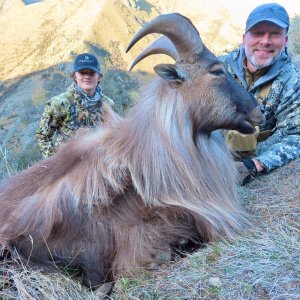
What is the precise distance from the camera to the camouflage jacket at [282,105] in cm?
505

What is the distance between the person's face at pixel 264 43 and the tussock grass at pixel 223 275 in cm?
218

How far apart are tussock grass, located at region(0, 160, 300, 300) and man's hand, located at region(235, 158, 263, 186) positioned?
3.38 ft

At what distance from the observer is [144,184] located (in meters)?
3.43

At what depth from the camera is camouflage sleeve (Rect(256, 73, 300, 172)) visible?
496cm

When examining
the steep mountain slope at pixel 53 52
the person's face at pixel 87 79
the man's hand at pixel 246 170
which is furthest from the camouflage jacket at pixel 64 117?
the steep mountain slope at pixel 53 52

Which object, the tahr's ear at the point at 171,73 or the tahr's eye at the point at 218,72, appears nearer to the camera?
the tahr's ear at the point at 171,73

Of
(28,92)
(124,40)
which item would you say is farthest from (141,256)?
(124,40)

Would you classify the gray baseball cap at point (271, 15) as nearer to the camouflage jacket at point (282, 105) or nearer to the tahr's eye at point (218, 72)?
the camouflage jacket at point (282, 105)

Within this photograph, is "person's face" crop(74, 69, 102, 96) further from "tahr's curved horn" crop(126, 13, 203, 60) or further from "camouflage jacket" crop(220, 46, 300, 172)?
"tahr's curved horn" crop(126, 13, 203, 60)

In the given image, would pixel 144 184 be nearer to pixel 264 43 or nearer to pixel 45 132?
pixel 264 43

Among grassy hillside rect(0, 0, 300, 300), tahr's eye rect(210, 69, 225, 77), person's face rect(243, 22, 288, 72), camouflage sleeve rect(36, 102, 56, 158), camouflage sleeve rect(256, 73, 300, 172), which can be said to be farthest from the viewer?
camouflage sleeve rect(36, 102, 56, 158)

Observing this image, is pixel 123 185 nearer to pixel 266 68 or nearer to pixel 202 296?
pixel 202 296

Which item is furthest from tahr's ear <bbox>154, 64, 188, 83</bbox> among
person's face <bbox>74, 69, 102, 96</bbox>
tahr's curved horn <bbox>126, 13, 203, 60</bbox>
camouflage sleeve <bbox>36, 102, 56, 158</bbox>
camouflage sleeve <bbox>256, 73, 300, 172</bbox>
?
A: camouflage sleeve <bbox>36, 102, 56, 158</bbox>

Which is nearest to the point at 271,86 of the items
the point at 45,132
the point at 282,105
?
the point at 282,105
